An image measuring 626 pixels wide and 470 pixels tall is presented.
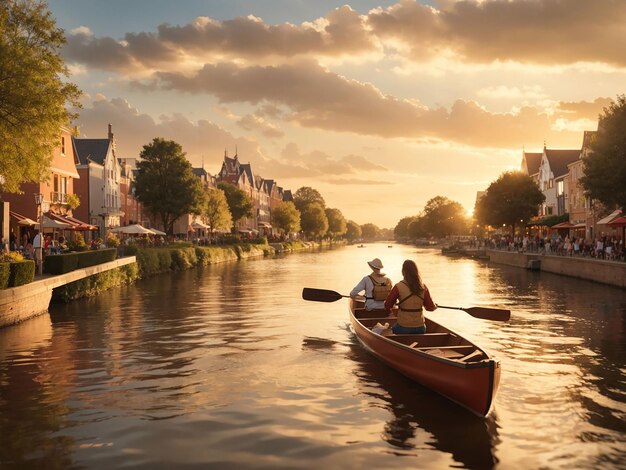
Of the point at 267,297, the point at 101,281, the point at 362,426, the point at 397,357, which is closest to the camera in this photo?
the point at 362,426

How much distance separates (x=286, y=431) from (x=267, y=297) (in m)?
21.3

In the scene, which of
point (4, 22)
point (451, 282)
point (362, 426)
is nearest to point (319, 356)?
point (362, 426)

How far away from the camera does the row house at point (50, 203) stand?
40812mm

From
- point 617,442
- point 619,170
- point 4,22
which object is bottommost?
point 617,442

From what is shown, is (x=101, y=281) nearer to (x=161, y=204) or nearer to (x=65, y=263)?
(x=65, y=263)

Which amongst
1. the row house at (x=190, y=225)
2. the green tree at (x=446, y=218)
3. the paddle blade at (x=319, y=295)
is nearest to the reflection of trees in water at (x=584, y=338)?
the paddle blade at (x=319, y=295)

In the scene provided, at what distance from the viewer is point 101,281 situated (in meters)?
33.3

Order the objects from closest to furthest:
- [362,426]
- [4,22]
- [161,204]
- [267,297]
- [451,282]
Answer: [362,426] < [4,22] < [267,297] < [451,282] < [161,204]

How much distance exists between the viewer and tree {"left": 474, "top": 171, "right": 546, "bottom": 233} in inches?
3061

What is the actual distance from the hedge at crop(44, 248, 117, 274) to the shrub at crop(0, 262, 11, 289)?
6.29m

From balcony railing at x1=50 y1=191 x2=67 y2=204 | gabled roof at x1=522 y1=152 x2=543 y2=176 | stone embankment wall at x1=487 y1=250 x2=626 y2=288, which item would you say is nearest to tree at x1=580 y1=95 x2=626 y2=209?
stone embankment wall at x1=487 y1=250 x2=626 y2=288

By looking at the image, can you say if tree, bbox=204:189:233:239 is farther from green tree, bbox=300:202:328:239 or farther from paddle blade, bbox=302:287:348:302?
green tree, bbox=300:202:328:239

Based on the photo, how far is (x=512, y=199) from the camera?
3068 inches

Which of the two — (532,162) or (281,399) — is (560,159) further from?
(281,399)
